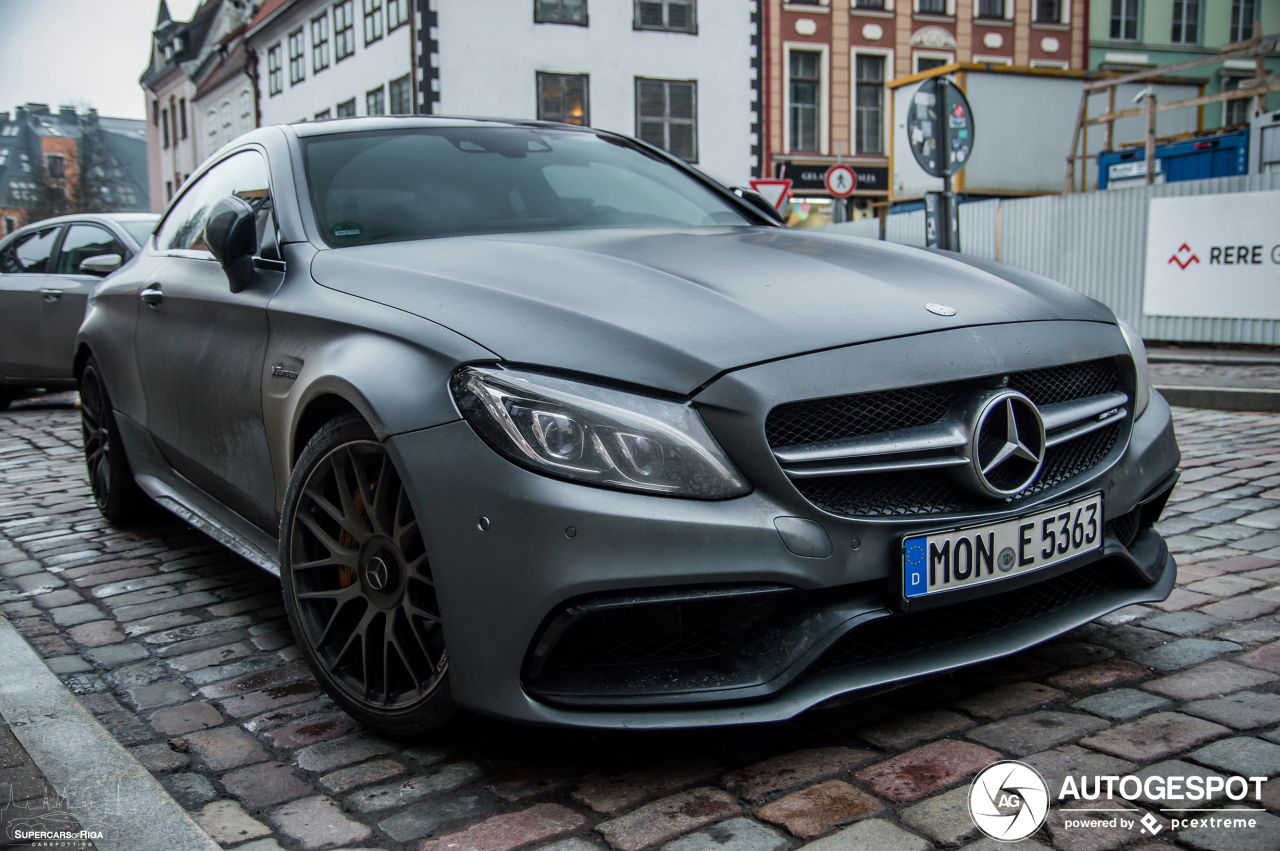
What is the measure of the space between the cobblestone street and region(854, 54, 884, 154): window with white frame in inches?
1126

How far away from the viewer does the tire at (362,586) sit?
244 centimetres

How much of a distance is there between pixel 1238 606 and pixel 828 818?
1.82 m

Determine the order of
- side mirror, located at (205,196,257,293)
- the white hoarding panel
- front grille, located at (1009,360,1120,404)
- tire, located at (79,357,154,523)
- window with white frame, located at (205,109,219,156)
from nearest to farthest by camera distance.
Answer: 1. front grille, located at (1009,360,1120,404)
2. side mirror, located at (205,196,257,293)
3. tire, located at (79,357,154,523)
4. the white hoarding panel
5. window with white frame, located at (205,109,219,156)

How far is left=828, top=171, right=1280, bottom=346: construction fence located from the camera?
1232cm

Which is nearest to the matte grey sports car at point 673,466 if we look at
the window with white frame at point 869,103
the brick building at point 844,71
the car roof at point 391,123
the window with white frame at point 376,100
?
the car roof at point 391,123

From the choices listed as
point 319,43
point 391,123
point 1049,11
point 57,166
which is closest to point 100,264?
point 391,123

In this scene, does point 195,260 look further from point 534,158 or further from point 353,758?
point 353,758

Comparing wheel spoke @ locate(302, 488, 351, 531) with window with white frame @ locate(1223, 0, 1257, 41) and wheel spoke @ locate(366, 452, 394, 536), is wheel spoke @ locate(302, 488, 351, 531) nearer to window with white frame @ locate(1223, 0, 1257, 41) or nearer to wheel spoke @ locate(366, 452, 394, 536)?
wheel spoke @ locate(366, 452, 394, 536)

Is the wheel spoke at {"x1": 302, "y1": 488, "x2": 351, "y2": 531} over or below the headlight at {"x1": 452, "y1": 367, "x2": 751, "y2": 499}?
below

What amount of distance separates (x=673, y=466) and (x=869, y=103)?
1203 inches

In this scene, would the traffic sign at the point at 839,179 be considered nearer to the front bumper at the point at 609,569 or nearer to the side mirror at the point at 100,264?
the side mirror at the point at 100,264

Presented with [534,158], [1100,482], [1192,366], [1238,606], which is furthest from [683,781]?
[1192,366]

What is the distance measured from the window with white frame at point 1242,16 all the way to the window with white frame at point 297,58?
1062 inches

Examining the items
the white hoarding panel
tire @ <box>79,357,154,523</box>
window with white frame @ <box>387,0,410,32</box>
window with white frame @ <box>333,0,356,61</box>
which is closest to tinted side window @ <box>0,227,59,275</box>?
tire @ <box>79,357,154,523</box>
